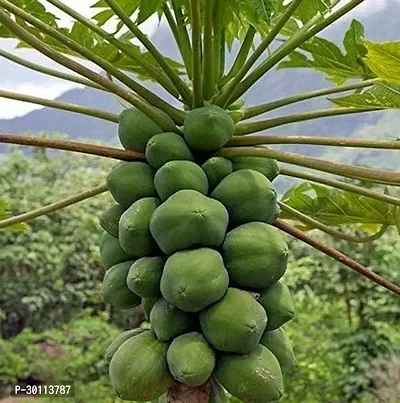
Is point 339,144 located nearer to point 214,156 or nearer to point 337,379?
point 214,156

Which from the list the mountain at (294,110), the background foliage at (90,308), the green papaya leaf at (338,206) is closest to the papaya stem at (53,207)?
the green papaya leaf at (338,206)

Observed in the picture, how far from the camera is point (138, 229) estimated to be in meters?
0.79

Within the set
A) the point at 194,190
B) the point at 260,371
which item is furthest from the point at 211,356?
the point at 194,190

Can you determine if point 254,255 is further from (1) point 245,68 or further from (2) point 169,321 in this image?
(1) point 245,68

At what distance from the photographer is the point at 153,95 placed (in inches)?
34.2

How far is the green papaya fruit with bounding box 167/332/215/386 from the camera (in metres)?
0.74

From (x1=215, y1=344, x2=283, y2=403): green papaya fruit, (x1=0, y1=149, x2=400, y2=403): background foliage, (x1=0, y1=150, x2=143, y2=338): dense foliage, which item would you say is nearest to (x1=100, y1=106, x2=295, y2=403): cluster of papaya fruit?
(x1=215, y1=344, x2=283, y2=403): green papaya fruit

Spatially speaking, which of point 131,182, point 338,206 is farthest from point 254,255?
point 338,206

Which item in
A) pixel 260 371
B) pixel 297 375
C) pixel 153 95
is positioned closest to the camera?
pixel 260 371

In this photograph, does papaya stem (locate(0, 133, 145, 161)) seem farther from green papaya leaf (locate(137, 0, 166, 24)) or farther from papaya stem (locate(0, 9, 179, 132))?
green papaya leaf (locate(137, 0, 166, 24))

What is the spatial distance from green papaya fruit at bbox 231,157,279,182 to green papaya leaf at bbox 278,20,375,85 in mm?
278

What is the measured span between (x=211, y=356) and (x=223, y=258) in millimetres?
102

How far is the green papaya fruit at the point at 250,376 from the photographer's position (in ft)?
2.49

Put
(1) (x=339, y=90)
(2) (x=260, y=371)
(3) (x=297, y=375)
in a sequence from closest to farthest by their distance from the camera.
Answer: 1. (2) (x=260, y=371)
2. (1) (x=339, y=90)
3. (3) (x=297, y=375)
